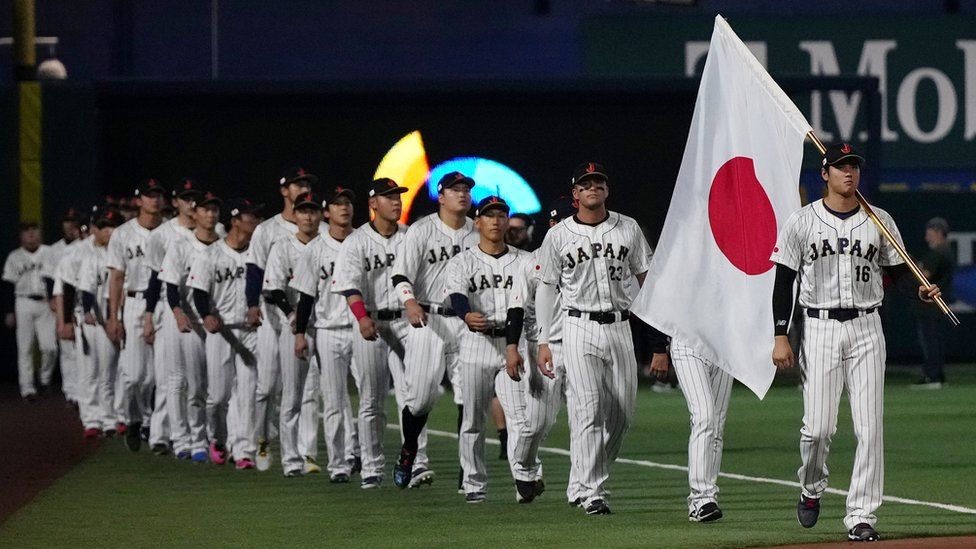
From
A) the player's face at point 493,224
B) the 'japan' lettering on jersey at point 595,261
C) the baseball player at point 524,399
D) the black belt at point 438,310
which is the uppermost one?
the player's face at point 493,224

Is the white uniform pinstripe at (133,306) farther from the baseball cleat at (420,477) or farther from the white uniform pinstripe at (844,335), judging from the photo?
the white uniform pinstripe at (844,335)

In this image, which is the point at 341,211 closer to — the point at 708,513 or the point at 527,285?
the point at 527,285

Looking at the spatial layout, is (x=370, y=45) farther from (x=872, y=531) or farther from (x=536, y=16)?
(x=872, y=531)

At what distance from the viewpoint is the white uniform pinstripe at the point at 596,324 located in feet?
36.9

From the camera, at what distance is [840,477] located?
540 inches

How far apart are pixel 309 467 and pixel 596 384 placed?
12.8 feet

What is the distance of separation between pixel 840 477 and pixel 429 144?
40.0 feet

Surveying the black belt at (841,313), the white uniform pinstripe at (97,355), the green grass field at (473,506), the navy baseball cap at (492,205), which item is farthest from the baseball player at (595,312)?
the white uniform pinstripe at (97,355)

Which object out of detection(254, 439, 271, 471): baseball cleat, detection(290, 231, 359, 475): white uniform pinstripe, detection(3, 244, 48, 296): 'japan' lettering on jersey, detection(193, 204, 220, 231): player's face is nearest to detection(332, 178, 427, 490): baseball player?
detection(290, 231, 359, 475): white uniform pinstripe

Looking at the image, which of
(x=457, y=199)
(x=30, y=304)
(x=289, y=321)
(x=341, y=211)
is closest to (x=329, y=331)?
(x=289, y=321)

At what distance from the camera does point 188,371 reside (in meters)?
15.9

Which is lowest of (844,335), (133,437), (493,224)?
(133,437)

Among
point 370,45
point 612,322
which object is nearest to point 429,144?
point 370,45

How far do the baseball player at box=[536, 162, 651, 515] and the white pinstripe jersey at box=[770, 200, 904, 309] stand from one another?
149cm
